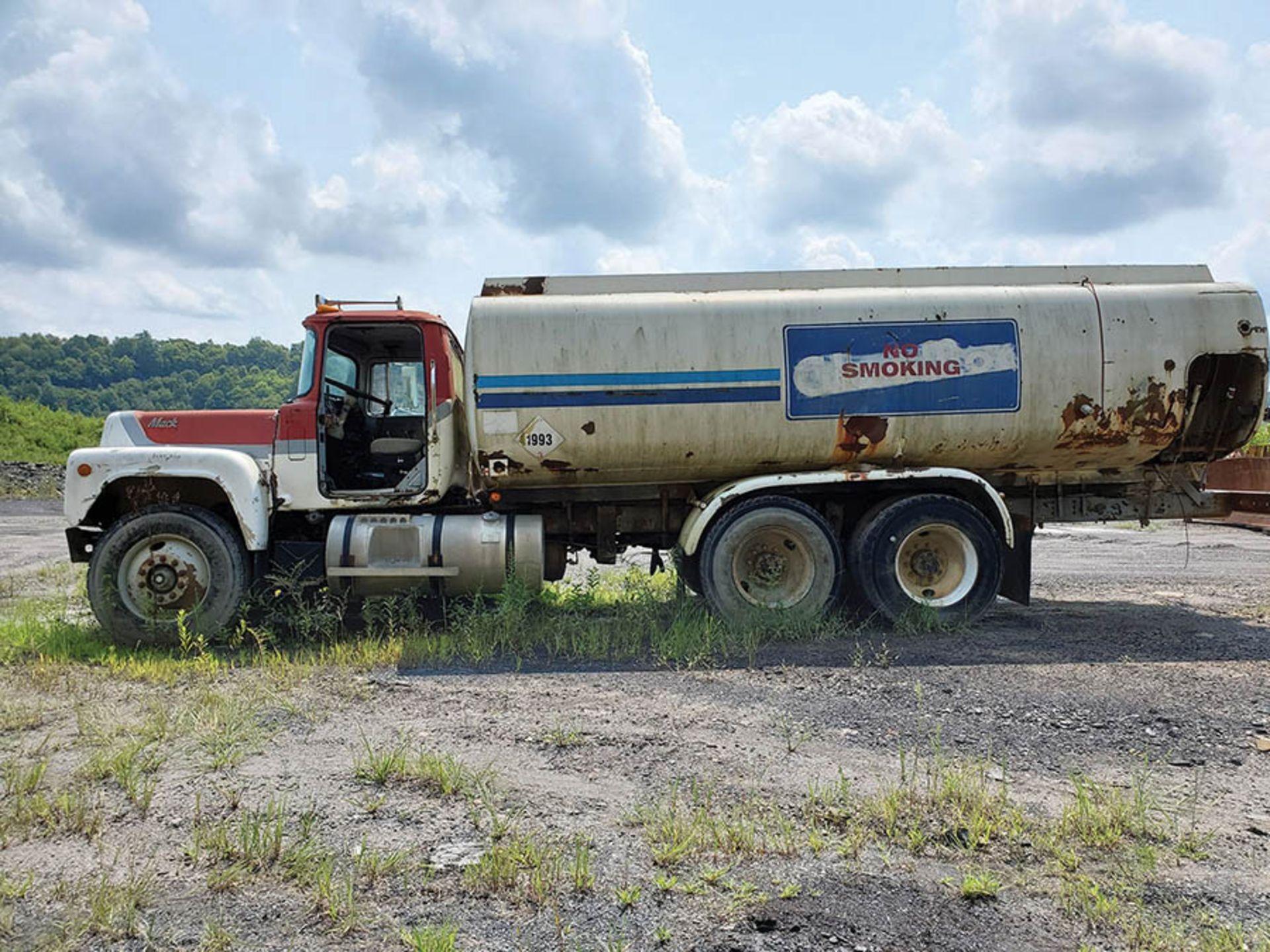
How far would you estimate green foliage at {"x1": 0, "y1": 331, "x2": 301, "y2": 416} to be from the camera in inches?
2902

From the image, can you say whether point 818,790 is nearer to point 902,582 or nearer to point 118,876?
point 118,876

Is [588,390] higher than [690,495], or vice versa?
[588,390]

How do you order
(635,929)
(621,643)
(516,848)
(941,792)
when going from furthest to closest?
(621,643), (941,792), (516,848), (635,929)

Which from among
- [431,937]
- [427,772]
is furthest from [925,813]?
[427,772]

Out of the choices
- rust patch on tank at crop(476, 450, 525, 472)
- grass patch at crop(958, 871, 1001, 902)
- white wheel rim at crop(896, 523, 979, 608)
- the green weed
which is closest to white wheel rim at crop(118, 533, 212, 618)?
rust patch on tank at crop(476, 450, 525, 472)

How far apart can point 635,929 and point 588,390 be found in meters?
4.84

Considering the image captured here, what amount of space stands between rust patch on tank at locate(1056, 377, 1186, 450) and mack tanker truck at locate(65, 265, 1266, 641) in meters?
0.02

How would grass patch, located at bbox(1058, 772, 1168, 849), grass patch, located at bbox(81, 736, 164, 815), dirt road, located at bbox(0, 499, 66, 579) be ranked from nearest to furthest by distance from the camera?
1. grass patch, located at bbox(1058, 772, 1168, 849)
2. grass patch, located at bbox(81, 736, 164, 815)
3. dirt road, located at bbox(0, 499, 66, 579)

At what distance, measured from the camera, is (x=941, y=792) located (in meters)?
3.54

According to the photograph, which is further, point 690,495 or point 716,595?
point 690,495

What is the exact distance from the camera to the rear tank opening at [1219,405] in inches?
278

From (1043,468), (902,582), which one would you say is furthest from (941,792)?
(1043,468)

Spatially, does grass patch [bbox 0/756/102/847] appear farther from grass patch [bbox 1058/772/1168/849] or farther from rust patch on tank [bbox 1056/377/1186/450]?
rust patch on tank [bbox 1056/377/1186/450]

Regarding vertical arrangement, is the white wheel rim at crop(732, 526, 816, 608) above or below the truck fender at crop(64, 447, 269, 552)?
below
